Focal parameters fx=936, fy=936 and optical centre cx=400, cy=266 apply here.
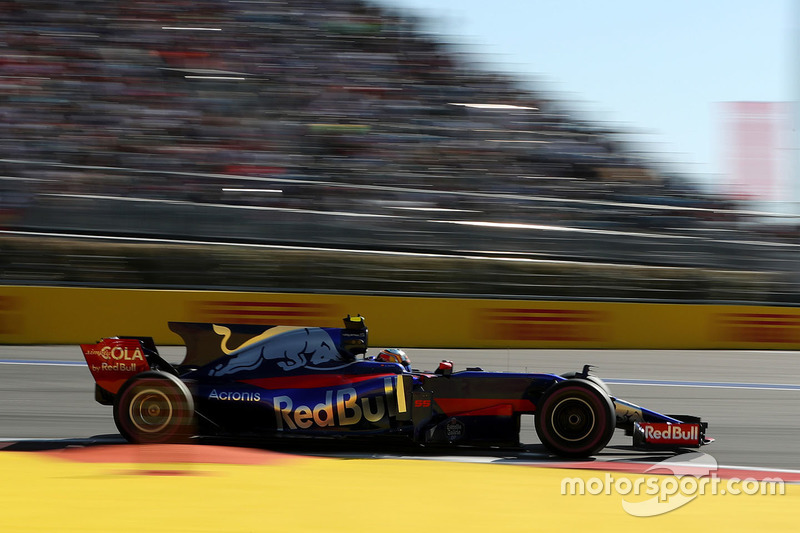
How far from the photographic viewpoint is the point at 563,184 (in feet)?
44.1

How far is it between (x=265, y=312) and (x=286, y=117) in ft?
12.5

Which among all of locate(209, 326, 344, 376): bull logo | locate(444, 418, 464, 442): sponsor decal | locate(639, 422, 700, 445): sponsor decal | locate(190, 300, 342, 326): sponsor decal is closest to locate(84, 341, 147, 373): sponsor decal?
locate(209, 326, 344, 376): bull logo

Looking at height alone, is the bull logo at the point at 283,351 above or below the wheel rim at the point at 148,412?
above

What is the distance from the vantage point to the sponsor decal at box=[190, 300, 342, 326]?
1123cm

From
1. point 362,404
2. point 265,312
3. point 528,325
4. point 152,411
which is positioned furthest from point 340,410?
point 528,325

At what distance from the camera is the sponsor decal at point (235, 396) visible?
5.86 meters

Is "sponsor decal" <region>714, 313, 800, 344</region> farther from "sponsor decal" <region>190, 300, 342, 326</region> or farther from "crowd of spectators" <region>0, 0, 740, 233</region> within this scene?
"sponsor decal" <region>190, 300, 342, 326</region>

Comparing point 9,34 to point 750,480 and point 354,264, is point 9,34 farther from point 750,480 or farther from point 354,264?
point 750,480

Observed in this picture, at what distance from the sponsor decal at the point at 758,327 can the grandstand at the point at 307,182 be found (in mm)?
280

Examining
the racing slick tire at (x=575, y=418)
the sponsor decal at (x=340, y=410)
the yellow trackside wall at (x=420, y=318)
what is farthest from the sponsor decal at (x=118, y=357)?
the yellow trackside wall at (x=420, y=318)

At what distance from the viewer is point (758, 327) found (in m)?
11.9

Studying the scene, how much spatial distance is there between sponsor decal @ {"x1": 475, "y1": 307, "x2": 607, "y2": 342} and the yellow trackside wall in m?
0.01

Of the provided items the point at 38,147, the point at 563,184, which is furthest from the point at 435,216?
the point at 38,147

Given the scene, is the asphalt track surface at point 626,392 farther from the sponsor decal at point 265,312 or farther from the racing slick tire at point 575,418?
the sponsor decal at point 265,312
